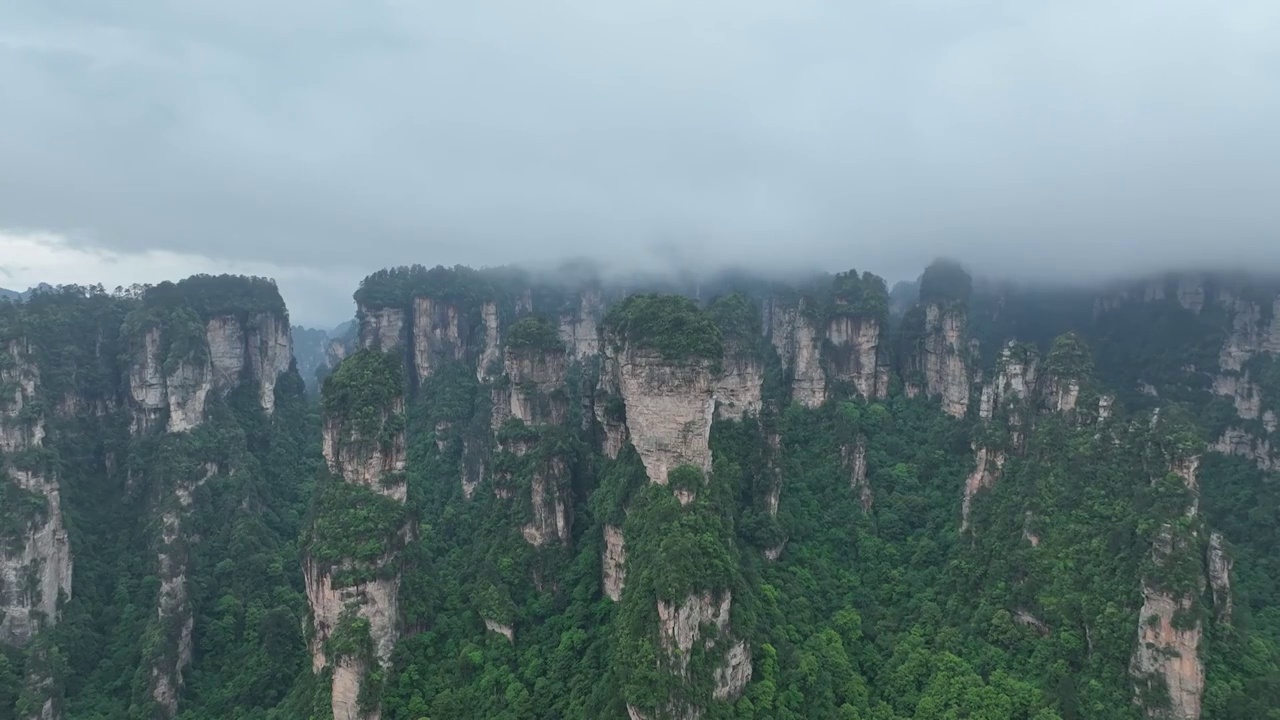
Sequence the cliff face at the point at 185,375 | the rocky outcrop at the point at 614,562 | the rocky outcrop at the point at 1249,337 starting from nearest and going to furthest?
the rocky outcrop at the point at 614,562
the cliff face at the point at 185,375
the rocky outcrop at the point at 1249,337

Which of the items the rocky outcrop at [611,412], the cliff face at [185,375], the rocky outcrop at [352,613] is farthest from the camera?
the cliff face at [185,375]

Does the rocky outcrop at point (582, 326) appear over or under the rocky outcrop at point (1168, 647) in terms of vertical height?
over

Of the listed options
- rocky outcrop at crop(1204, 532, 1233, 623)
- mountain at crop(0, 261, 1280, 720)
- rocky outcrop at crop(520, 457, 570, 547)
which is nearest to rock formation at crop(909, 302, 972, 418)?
mountain at crop(0, 261, 1280, 720)

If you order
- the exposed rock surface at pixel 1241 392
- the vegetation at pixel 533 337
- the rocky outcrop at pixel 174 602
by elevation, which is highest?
the vegetation at pixel 533 337

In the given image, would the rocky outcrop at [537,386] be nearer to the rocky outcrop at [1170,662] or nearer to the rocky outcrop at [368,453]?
the rocky outcrop at [368,453]

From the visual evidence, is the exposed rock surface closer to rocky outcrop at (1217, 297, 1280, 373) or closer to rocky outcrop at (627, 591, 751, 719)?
rocky outcrop at (1217, 297, 1280, 373)

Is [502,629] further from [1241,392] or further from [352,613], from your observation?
[1241,392]

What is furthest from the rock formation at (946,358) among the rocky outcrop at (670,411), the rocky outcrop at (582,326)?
the rocky outcrop at (582,326)
